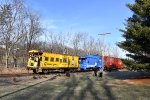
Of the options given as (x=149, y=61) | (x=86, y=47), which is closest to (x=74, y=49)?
(x=86, y=47)

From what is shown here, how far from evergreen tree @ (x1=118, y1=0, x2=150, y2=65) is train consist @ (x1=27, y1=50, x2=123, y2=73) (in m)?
15.0

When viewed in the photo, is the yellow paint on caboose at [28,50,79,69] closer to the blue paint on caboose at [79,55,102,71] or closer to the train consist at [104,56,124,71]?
the blue paint on caboose at [79,55,102,71]

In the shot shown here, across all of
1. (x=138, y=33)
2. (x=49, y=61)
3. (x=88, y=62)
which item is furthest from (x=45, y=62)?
(x=138, y=33)

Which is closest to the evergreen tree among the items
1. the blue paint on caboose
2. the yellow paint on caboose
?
the yellow paint on caboose

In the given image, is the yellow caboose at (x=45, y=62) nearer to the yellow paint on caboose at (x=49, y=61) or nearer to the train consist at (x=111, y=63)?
the yellow paint on caboose at (x=49, y=61)

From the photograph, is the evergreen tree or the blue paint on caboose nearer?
the evergreen tree

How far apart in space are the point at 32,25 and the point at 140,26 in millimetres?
49648

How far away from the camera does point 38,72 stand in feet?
155

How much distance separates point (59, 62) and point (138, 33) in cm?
2221

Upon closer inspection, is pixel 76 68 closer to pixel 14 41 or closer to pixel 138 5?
pixel 14 41

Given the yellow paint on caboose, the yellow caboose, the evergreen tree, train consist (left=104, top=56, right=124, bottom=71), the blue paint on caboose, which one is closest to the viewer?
the evergreen tree

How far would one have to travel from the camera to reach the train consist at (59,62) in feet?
154

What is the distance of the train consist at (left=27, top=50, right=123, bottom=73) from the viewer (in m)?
47.0

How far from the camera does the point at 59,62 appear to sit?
171 ft
